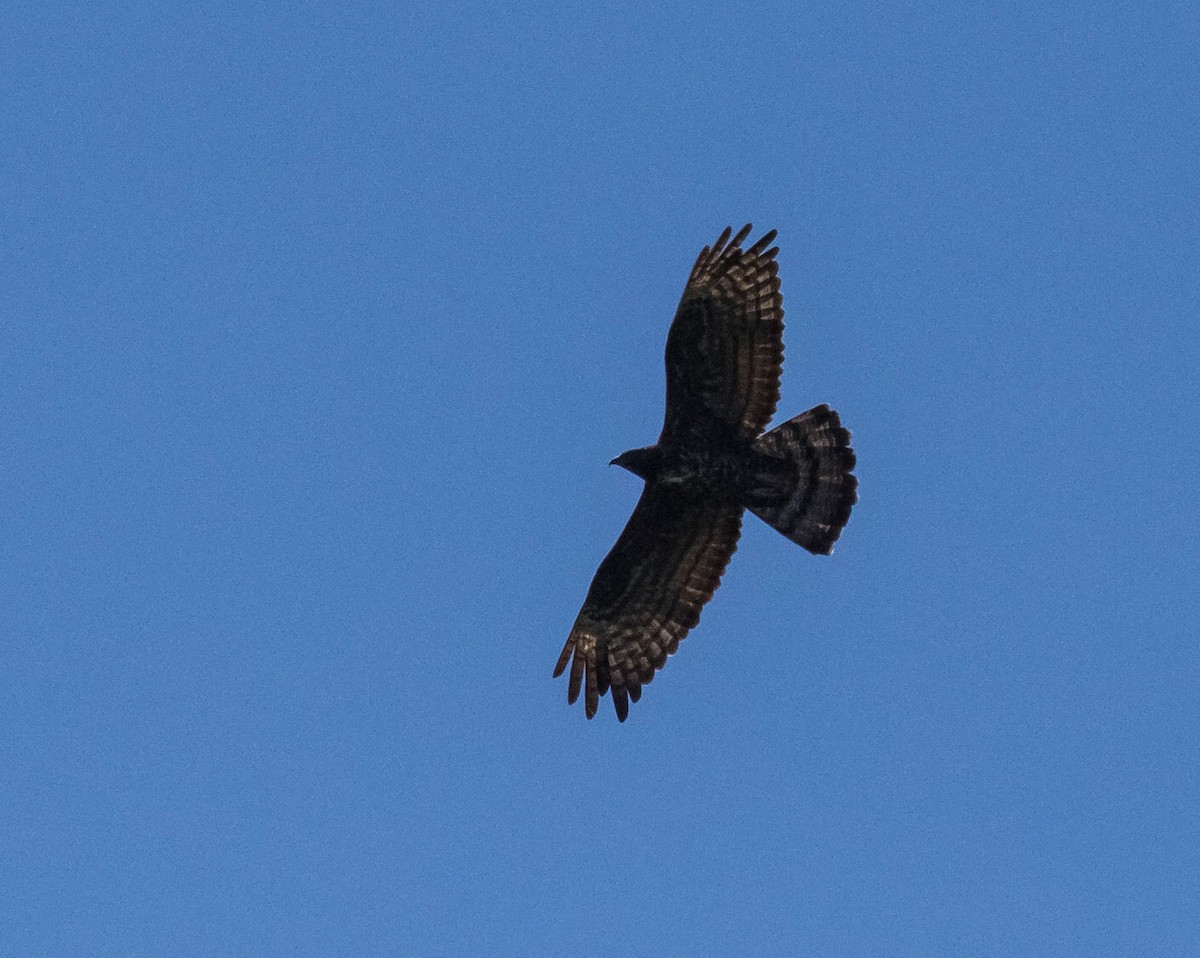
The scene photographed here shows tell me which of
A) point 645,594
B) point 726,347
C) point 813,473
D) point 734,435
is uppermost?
point 726,347

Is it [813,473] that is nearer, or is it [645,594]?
[813,473]

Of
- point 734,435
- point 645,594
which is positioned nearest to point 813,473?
point 734,435

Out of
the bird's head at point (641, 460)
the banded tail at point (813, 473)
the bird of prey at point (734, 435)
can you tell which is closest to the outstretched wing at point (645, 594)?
the bird of prey at point (734, 435)

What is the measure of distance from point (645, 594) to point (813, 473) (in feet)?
6.74

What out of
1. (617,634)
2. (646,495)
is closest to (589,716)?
(617,634)

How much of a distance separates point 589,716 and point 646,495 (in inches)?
83.6

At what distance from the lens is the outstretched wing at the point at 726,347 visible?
64.2ft

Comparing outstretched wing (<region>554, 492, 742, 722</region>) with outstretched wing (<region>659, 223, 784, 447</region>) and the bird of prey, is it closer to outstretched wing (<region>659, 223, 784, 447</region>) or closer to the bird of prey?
the bird of prey

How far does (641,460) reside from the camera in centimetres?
1991

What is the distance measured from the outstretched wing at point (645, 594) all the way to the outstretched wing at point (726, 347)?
0.94 m

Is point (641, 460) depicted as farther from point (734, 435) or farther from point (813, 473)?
point (813, 473)

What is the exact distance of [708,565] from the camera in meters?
20.5

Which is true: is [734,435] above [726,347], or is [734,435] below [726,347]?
below

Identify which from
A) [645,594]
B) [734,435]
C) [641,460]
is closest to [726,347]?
[734,435]
